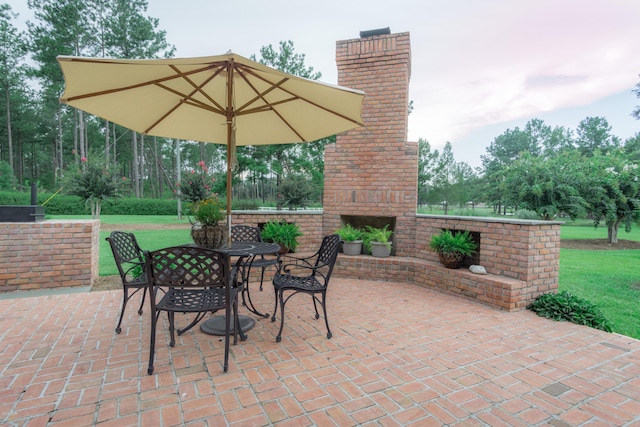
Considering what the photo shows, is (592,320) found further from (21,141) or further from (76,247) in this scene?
(21,141)

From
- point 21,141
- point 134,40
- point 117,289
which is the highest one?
point 134,40

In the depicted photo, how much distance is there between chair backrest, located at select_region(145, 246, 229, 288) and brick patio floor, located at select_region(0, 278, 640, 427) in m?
0.61

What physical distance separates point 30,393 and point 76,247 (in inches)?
109

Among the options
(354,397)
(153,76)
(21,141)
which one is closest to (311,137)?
(153,76)

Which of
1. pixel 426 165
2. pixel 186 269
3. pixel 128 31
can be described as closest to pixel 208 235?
pixel 186 269

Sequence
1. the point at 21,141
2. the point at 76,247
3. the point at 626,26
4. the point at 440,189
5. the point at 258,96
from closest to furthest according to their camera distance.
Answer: the point at 258,96 → the point at 76,247 → the point at 626,26 → the point at 440,189 → the point at 21,141

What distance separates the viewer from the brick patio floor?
171 cm

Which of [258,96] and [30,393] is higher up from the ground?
[258,96]

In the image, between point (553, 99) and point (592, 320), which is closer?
point (592, 320)

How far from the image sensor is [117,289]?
4188mm

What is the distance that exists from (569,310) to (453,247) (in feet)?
4.39

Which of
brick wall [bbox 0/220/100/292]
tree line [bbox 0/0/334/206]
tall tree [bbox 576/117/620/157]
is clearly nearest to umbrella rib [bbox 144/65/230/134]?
brick wall [bbox 0/220/100/292]

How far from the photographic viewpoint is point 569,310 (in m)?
3.29

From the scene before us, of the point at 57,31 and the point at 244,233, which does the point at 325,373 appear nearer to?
the point at 244,233
